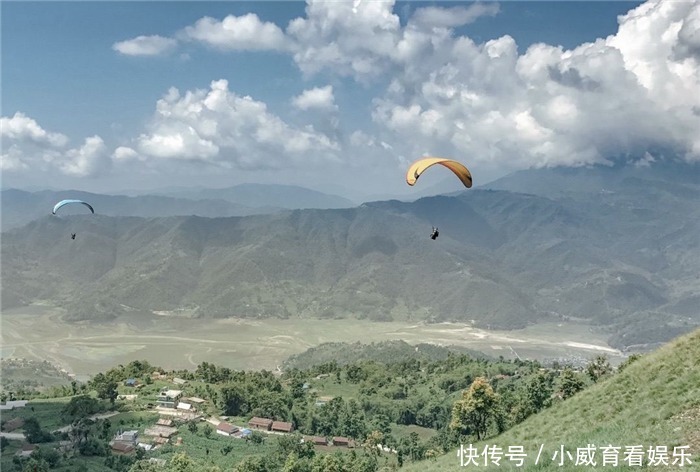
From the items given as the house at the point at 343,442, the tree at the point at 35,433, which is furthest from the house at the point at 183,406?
the house at the point at 343,442

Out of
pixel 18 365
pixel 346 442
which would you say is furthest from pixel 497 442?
pixel 18 365

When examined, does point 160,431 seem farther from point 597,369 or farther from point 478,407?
point 597,369

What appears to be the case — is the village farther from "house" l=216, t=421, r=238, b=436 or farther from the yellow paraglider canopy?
the yellow paraglider canopy

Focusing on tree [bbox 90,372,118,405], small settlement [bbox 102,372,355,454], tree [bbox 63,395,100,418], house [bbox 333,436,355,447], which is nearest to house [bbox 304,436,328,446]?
small settlement [bbox 102,372,355,454]

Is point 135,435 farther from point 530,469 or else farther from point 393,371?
point 393,371

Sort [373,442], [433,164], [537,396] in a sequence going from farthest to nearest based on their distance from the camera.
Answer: [373,442] < [537,396] < [433,164]

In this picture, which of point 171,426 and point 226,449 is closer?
point 226,449

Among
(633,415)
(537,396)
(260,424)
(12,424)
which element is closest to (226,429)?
(260,424)

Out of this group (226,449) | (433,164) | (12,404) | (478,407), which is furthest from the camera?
(12,404)
